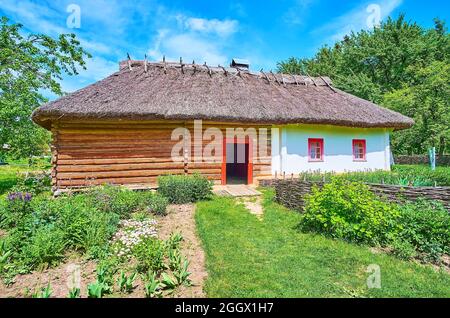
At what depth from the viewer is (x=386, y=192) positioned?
19.5ft

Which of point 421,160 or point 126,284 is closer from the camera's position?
point 126,284

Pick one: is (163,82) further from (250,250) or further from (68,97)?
(250,250)

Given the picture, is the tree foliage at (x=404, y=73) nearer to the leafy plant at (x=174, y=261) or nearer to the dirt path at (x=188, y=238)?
the dirt path at (x=188, y=238)

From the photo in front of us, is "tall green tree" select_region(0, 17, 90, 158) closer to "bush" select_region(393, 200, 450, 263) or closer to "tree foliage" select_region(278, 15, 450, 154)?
"bush" select_region(393, 200, 450, 263)

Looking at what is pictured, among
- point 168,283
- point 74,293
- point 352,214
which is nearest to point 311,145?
point 352,214

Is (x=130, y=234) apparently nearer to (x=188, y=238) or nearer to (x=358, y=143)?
(x=188, y=238)

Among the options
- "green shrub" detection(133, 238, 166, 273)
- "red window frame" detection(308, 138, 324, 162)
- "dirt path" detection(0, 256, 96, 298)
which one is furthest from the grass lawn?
"red window frame" detection(308, 138, 324, 162)

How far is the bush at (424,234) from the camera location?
449cm

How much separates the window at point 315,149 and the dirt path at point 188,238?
23.3 feet

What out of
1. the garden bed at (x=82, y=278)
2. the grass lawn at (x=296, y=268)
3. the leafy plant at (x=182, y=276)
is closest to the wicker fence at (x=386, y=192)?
the grass lawn at (x=296, y=268)

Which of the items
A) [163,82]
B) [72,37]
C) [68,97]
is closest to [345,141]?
[163,82]

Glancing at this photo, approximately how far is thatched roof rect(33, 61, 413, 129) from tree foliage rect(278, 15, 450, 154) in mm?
8835

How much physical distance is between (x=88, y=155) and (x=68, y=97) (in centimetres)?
221

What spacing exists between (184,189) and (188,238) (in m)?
3.08
